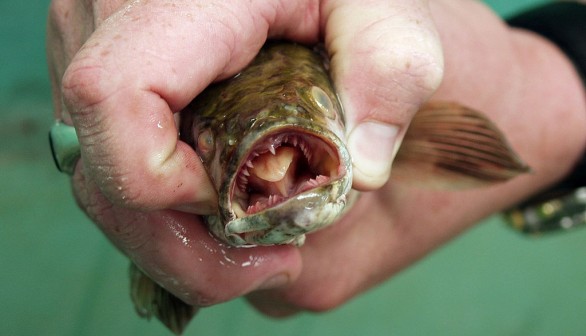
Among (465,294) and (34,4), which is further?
(465,294)

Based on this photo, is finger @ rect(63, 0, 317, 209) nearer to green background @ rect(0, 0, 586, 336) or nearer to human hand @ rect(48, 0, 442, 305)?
human hand @ rect(48, 0, 442, 305)

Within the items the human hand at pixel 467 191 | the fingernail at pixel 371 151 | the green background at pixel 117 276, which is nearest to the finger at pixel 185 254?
the fingernail at pixel 371 151

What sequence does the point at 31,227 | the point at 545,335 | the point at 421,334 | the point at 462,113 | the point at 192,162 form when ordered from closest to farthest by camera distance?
the point at 192,162 < the point at 462,113 < the point at 31,227 < the point at 421,334 < the point at 545,335

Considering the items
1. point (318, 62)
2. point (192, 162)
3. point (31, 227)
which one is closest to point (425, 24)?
point (318, 62)

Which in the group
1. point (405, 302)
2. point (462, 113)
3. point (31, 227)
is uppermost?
point (462, 113)

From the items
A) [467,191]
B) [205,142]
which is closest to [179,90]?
[205,142]

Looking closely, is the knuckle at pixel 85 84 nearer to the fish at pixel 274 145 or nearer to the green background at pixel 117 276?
the fish at pixel 274 145

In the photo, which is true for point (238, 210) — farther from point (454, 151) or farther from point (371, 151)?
point (454, 151)

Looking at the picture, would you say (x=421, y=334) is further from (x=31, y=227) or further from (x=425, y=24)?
(x=425, y=24)
